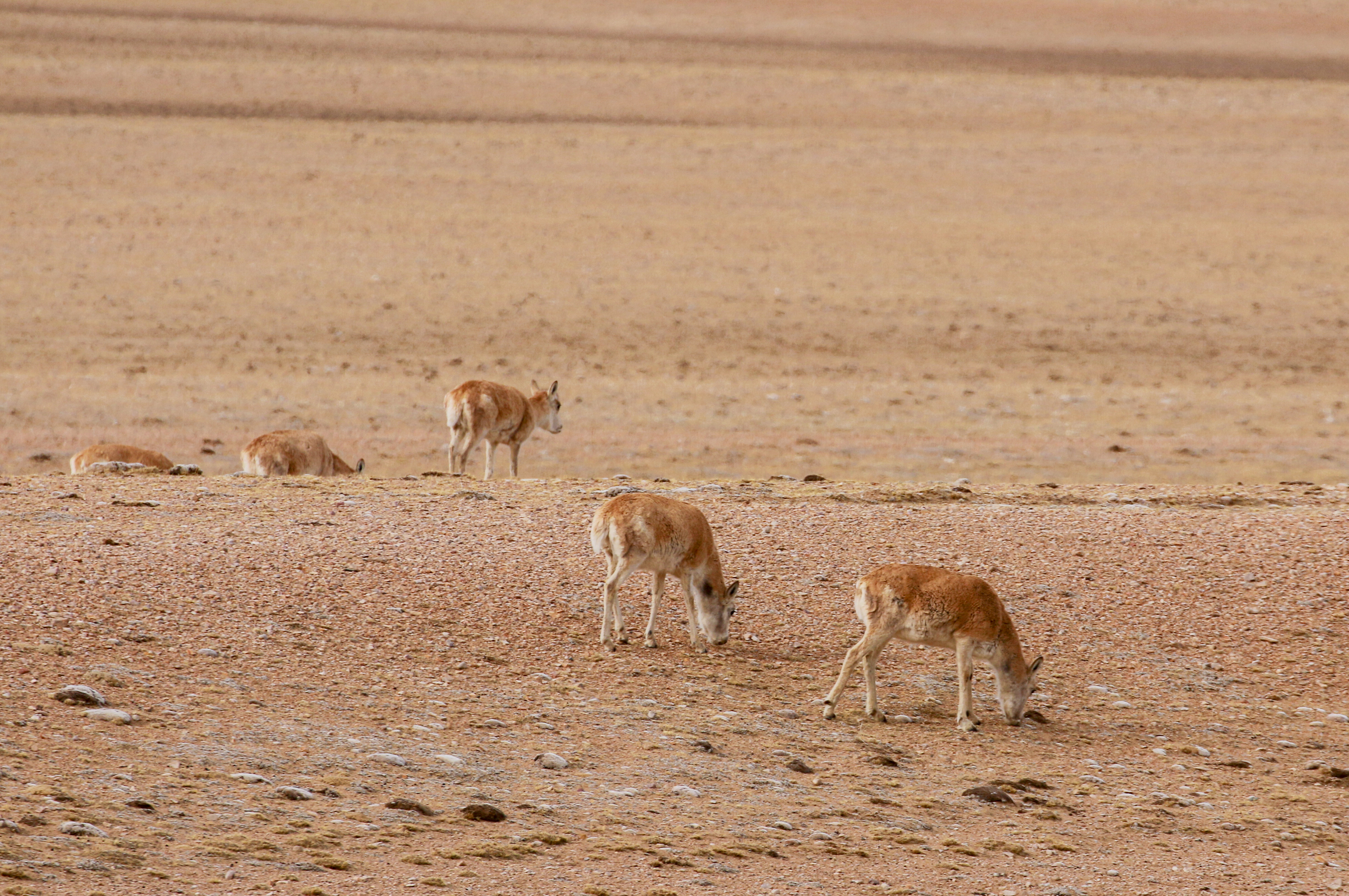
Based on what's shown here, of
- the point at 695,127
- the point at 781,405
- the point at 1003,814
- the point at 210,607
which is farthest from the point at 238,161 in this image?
the point at 1003,814

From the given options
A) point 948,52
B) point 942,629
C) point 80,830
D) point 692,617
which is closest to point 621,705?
point 692,617

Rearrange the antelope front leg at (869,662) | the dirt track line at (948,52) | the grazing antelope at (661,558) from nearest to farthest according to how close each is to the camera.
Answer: the antelope front leg at (869,662)
the grazing antelope at (661,558)
the dirt track line at (948,52)

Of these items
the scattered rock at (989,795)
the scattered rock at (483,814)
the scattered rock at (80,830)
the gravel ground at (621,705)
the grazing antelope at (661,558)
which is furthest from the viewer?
the grazing antelope at (661,558)

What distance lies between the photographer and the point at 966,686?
10.6 m

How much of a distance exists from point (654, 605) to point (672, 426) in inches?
557

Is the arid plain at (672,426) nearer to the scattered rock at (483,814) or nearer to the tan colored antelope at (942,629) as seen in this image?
the scattered rock at (483,814)

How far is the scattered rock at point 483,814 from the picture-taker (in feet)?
26.7

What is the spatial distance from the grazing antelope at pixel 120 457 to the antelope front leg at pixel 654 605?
761cm

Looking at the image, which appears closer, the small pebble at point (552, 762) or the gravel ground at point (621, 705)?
the gravel ground at point (621, 705)

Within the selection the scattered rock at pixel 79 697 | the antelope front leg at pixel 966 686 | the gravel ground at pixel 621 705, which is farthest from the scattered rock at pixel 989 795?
the scattered rock at pixel 79 697

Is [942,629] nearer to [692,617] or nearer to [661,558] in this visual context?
[692,617]

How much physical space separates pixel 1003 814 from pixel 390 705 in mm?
3634

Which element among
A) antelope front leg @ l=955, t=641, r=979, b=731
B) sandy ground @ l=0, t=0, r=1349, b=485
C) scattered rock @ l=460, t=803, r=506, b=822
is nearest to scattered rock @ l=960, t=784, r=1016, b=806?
antelope front leg @ l=955, t=641, r=979, b=731

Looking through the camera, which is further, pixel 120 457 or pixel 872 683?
pixel 120 457
